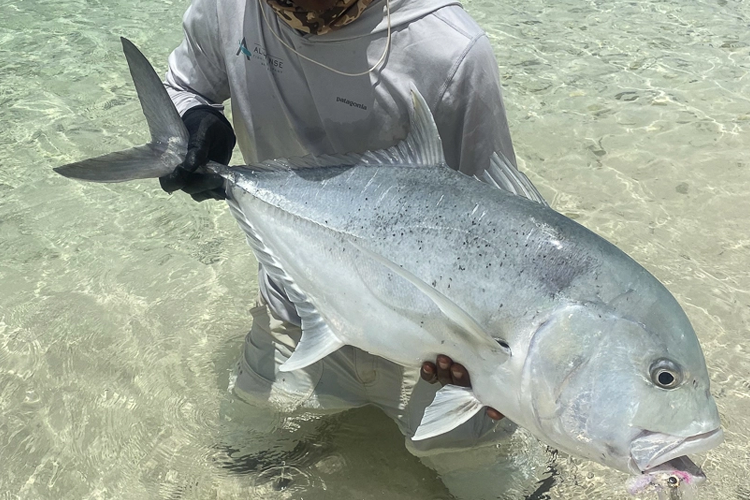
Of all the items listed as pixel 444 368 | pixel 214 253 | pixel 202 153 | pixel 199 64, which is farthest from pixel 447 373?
pixel 214 253

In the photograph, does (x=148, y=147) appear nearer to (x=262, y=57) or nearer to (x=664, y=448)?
(x=262, y=57)

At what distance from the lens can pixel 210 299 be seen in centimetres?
312

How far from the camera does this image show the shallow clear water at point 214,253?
2365 millimetres

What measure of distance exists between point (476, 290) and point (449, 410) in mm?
292

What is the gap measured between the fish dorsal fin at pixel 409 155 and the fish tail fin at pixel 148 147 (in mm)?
241

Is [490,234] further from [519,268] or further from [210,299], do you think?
[210,299]

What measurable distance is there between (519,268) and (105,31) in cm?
551

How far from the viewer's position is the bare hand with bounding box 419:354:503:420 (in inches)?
59.3

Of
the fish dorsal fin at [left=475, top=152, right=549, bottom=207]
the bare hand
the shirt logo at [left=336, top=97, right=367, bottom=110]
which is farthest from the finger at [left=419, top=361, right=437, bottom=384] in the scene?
the shirt logo at [left=336, top=97, right=367, bottom=110]

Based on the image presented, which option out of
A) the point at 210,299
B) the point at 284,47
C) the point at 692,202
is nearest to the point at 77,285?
the point at 210,299

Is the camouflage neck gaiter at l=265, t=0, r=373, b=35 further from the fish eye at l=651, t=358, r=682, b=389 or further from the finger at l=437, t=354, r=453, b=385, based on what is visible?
the fish eye at l=651, t=358, r=682, b=389

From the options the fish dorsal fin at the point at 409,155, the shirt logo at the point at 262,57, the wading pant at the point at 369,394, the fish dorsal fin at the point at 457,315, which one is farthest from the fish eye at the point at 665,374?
the shirt logo at the point at 262,57

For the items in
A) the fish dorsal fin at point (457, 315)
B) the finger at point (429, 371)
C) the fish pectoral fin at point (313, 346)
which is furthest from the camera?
the fish pectoral fin at point (313, 346)

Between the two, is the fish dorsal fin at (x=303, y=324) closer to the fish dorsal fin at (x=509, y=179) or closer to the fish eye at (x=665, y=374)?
the fish dorsal fin at (x=509, y=179)
